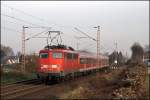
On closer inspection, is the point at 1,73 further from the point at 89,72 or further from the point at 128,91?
the point at 128,91

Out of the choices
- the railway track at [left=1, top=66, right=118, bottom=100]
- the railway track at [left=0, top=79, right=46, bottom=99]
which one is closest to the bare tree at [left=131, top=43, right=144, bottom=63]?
the railway track at [left=1, top=66, right=118, bottom=100]

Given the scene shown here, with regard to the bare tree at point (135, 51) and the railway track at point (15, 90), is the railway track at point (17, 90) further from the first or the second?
the bare tree at point (135, 51)

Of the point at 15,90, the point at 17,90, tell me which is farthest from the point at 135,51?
the point at 15,90

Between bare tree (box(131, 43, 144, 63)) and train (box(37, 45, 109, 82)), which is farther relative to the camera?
train (box(37, 45, 109, 82))

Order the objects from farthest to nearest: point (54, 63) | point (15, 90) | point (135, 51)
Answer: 1. point (54, 63)
2. point (135, 51)
3. point (15, 90)

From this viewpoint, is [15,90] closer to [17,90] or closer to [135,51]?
[17,90]

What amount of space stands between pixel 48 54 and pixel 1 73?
28.0 feet

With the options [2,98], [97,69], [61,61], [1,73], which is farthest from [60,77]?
[97,69]

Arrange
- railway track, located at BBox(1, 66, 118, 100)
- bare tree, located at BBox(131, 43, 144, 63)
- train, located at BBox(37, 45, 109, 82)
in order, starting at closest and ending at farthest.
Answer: railway track, located at BBox(1, 66, 118, 100) → bare tree, located at BBox(131, 43, 144, 63) → train, located at BBox(37, 45, 109, 82)

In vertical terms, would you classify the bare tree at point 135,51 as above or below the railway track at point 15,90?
above

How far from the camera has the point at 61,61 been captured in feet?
103

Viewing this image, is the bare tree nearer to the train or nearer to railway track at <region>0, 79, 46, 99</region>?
the train

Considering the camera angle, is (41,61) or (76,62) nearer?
(41,61)

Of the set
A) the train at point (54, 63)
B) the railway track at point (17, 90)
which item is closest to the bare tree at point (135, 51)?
the train at point (54, 63)
